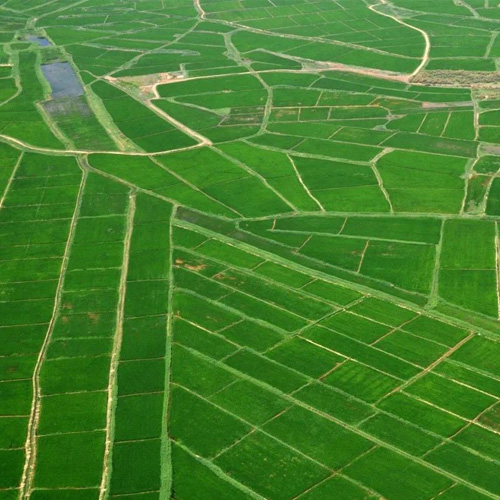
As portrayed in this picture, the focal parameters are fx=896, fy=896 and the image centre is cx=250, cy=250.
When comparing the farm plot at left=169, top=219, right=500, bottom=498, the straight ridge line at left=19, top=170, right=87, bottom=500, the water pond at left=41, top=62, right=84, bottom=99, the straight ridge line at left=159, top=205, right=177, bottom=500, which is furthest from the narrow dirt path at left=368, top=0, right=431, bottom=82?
the straight ridge line at left=159, top=205, right=177, bottom=500

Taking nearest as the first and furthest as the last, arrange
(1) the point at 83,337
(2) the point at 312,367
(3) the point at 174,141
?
(2) the point at 312,367 → (1) the point at 83,337 → (3) the point at 174,141

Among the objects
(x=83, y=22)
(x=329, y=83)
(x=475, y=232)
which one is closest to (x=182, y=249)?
(x=475, y=232)

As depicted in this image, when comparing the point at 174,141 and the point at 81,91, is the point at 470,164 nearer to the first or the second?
the point at 174,141

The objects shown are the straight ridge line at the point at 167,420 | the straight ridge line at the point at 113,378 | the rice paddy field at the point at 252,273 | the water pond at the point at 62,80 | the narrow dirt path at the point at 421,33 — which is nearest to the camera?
the straight ridge line at the point at 167,420

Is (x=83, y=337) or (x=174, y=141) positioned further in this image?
(x=174, y=141)

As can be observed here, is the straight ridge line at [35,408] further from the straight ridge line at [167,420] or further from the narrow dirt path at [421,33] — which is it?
the narrow dirt path at [421,33]

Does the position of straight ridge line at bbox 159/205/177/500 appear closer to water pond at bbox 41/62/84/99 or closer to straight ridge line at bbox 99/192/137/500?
straight ridge line at bbox 99/192/137/500

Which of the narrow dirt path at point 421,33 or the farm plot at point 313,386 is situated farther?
the narrow dirt path at point 421,33

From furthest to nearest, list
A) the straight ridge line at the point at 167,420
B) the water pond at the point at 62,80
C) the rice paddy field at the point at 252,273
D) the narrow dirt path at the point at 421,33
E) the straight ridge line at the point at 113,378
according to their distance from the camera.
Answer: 1. the narrow dirt path at the point at 421,33
2. the water pond at the point at 62,80
3. the rice paddy field at the point at 252,273
4. the straight ridge line at the point at 113,378
5. the straight ridge line at the point at 167,420

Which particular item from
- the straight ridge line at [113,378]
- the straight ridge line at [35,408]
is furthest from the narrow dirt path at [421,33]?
the straight ridge line at [35,408]
